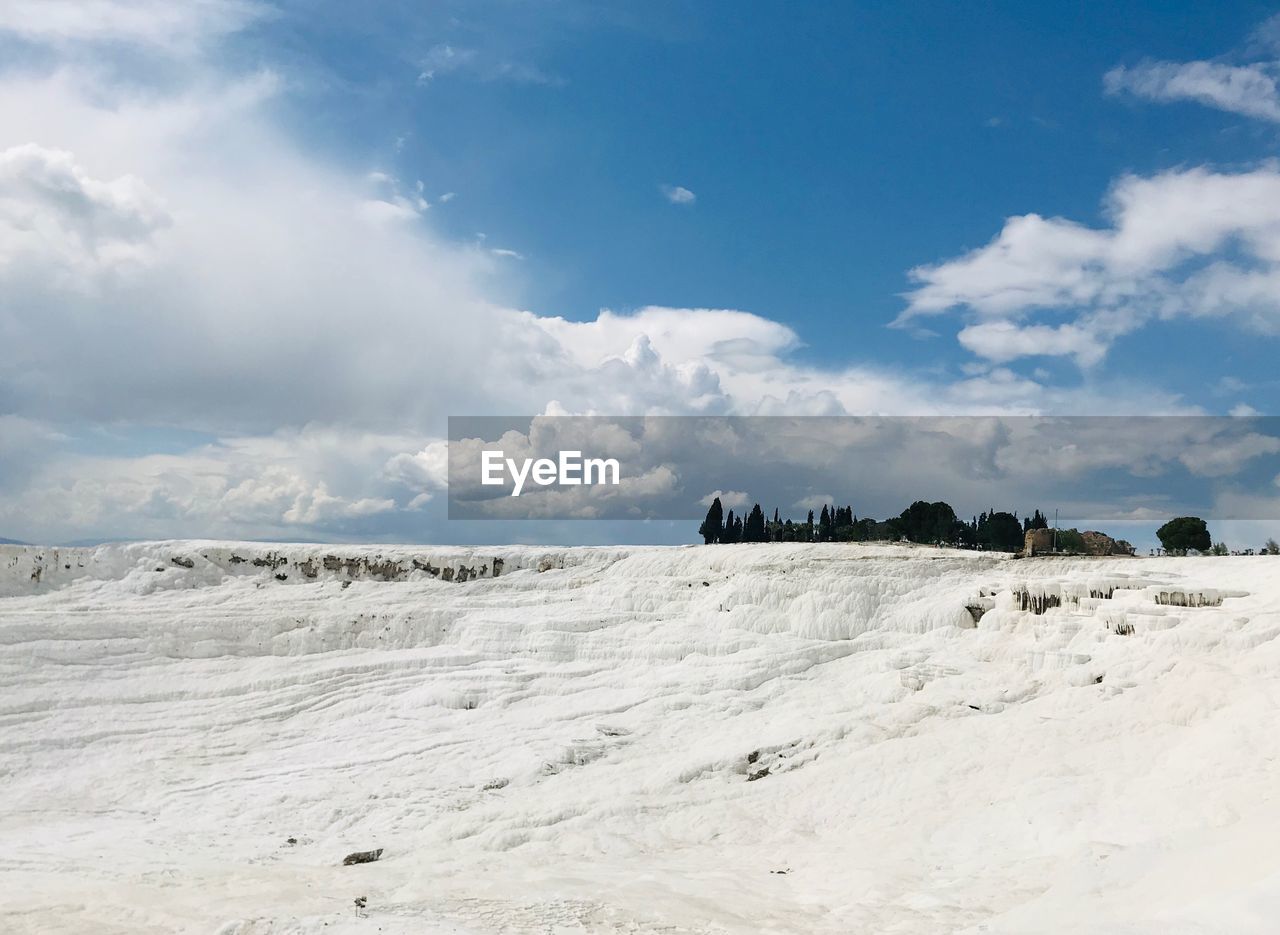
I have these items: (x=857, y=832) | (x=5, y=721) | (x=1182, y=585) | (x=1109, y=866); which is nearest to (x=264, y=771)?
(x=5, y=721)

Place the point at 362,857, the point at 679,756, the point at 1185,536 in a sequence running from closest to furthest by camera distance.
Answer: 1. the point at 362,857
2. the point at 679,756
3. the point at 1185,536

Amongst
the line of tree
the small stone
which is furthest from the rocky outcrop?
the small stone

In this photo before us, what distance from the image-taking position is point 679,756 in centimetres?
2402

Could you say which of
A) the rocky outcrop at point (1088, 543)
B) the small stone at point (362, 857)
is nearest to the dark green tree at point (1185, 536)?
the rocky outcrop at point (1088, 543)

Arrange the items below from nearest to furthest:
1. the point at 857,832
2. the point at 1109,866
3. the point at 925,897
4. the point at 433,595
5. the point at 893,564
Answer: the point at 1109,866 < the point at 925,897 < the point at 857,832 < the point at 893,564 < the point at 433,595

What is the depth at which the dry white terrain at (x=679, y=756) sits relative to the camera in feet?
45.0

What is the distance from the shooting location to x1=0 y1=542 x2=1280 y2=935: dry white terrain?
13.7m

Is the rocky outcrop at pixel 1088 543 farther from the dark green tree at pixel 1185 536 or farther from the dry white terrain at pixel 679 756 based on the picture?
the dry white terrain at pixel 679 756

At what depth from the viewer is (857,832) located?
18828mm

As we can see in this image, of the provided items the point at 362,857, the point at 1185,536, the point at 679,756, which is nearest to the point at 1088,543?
the point at 1185,536

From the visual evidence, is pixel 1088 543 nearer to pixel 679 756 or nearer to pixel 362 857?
pixel 679 756

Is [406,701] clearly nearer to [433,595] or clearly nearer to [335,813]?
[335,813]

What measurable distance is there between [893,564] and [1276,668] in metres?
17.1

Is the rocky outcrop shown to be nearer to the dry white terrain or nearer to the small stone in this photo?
the dry white terrain
